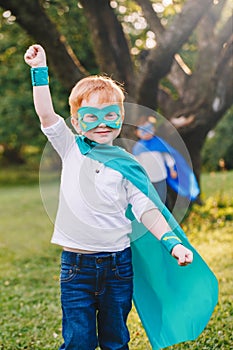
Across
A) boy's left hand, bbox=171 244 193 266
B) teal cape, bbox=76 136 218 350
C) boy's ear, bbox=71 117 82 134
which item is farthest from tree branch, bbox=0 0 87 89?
boy's left hand, bbox=171 244 193 266

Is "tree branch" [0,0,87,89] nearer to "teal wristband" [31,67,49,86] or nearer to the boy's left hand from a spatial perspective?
"teal wristband" [31,67,49,86]

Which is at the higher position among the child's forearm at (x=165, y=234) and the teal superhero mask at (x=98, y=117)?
the teal superhero mask at (x=98, y=117)

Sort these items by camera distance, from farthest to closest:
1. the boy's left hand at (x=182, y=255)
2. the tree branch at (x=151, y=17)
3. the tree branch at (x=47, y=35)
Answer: the tree branch at (x=151, y=17)
the tree branch at (x=47, y=35)
the boy's left hand at (x=182, y=255)

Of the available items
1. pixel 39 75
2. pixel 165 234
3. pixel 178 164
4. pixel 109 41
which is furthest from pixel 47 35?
pixel 165 234

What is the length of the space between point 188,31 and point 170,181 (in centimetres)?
186

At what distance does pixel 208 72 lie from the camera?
7.67 m

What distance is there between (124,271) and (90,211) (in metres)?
0.36

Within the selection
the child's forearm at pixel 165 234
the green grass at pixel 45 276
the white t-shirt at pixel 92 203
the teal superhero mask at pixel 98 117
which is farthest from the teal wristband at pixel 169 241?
the green grass at pixel 45 276

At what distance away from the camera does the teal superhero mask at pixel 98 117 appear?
281cm

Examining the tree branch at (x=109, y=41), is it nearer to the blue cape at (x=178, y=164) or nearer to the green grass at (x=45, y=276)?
the blue cape at (x=178, y=164)

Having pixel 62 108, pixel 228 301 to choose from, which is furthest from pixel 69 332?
pixel 62 108

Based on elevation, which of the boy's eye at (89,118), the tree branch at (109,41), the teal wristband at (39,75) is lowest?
the tree branch at (109,41)

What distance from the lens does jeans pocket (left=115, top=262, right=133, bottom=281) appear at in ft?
9.55

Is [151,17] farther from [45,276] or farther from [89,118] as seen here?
[89,118]
